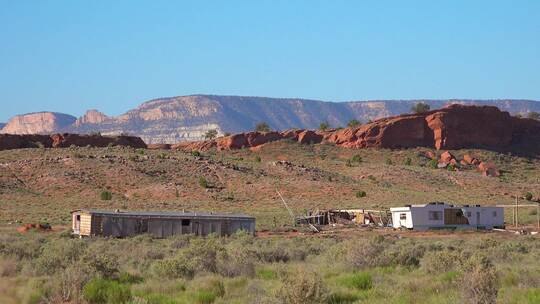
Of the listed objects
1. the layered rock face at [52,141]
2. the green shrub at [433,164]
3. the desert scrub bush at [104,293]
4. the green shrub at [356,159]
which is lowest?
the desert scrub bush at [104,293]

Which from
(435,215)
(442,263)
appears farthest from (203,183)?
(442,263)

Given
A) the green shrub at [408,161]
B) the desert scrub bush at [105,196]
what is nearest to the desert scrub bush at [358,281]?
the desert scrub bush at [105,196]

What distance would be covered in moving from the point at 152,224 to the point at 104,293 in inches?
884

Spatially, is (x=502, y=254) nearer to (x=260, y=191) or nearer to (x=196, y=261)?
(x=196, y=261)

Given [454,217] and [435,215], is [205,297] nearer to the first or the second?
[435,215]

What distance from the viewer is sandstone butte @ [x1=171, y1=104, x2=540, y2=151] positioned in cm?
10056

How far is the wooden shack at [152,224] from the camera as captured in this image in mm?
35000

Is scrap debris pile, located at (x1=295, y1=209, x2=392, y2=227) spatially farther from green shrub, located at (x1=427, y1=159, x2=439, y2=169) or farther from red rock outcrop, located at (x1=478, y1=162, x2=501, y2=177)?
green shrub, located at (x1=427, y1=159, x2=439, y2=169)

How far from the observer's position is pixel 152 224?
36188 millimetres

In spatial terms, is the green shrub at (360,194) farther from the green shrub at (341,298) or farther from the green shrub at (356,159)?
the green shrub at (341,298)

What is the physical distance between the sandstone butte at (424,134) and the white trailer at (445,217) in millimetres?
53261

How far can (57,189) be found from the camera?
202 ft

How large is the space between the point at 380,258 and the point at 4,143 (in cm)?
7332

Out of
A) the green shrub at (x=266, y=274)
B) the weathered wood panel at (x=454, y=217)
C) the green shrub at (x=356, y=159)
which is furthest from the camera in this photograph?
the green shrub at (x=356, y=159)
